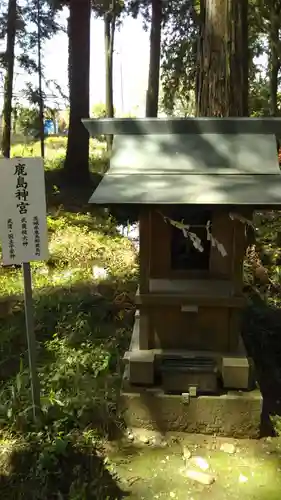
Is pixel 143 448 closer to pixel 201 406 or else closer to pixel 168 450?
pixel 168 450

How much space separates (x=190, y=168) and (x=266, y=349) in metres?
2.53

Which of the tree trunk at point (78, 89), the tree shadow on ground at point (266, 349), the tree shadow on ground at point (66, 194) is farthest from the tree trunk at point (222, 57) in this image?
the tree trunk at point (78, 89)

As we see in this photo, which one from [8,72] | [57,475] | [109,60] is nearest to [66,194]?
[8,72]

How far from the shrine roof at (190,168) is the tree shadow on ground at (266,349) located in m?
2.10

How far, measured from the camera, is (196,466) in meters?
3.39

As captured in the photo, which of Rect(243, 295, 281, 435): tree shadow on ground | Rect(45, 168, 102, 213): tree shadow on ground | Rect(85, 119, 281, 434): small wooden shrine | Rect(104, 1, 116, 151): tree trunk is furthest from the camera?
Rect(104, 1, 116, 151): tree trunk

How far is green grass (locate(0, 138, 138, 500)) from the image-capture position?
3.18m

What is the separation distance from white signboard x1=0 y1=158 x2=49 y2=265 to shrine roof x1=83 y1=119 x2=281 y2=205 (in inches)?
18.8

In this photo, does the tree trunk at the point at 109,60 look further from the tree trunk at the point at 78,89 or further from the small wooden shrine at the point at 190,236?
the small wooden shrine at the point at 190,236

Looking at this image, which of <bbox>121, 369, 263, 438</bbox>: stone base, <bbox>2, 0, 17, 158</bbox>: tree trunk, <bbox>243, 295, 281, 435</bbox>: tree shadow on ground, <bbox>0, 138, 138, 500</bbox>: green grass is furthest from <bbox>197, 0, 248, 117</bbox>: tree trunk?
<bbox>2, 0, 17, 158</bbox>: tree trunk

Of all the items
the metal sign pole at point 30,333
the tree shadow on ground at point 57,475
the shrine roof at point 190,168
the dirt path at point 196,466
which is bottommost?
the dirt path at point 196,466

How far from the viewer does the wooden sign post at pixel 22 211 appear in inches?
125

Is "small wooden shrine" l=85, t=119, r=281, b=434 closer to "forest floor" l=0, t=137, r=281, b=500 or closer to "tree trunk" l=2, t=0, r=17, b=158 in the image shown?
"forest floor" l=0, t=137, r=281, b=500

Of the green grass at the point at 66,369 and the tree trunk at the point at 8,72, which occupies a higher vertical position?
the tree trunk at the point at 8,72
